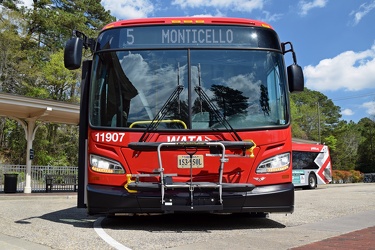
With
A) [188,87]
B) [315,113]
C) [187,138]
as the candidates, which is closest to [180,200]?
[187,138]

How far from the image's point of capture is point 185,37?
6.91 metres

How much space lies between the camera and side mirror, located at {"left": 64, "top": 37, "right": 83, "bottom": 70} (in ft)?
21.8

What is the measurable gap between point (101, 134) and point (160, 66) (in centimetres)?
149

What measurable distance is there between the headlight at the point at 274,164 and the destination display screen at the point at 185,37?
75.4 inches

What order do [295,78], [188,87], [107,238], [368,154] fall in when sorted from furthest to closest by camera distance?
1. [368,154]
2. [295,78]
3. [188,87]
4. [107,238]

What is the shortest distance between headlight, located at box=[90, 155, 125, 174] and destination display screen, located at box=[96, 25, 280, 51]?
1.90 m

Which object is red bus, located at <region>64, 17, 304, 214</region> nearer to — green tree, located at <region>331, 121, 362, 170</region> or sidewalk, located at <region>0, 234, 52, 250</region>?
sidewalk, located at <region>0, 234, 52, 250</region>

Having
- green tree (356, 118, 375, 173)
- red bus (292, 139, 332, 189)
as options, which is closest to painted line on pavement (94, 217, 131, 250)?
red bus (292, 139, 332, 189)

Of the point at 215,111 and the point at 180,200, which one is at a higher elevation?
the point at 215,111

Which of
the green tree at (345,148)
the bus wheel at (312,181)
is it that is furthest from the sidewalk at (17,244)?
the green tree at (345,148)

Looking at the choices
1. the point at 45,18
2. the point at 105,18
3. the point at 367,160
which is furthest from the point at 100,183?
the point at 367,160

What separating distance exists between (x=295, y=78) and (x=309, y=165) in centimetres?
2390

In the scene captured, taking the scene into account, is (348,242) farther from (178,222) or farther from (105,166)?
(105,166)

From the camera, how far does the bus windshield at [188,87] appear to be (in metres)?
6.51
